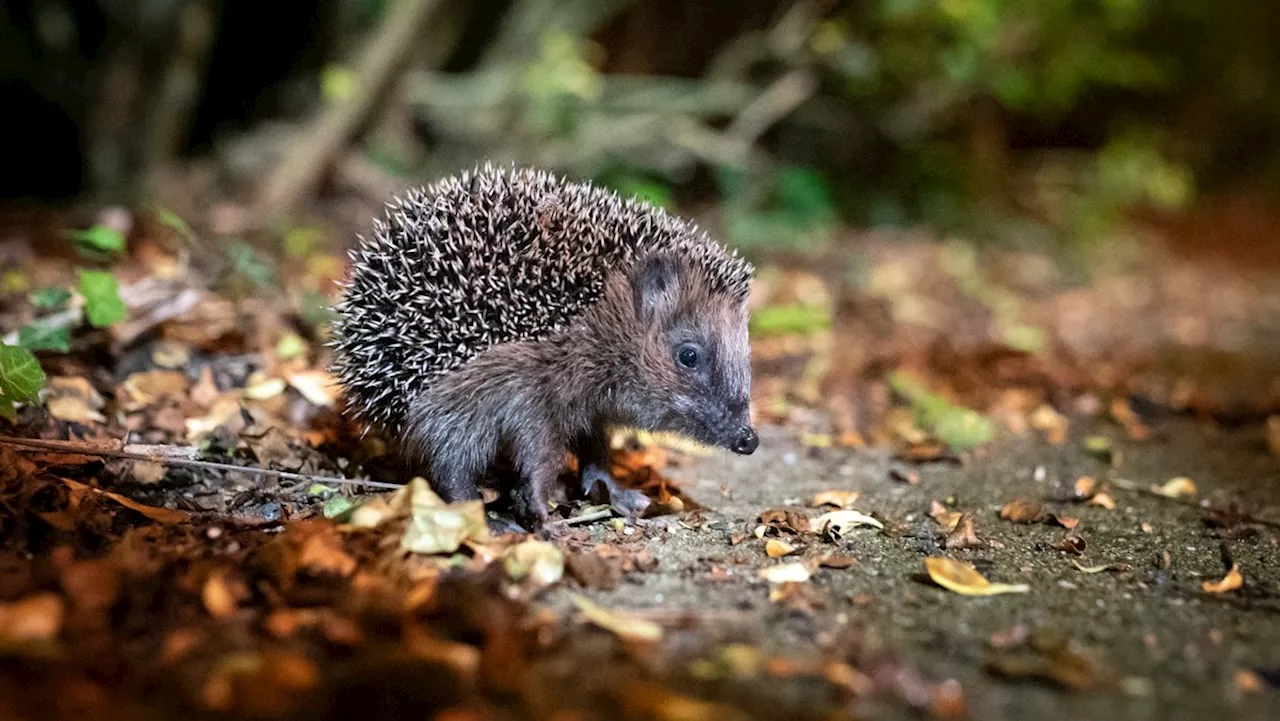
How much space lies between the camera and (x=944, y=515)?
175 inches

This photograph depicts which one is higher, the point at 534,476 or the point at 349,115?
the point at 349,115

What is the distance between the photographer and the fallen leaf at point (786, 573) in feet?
11.4

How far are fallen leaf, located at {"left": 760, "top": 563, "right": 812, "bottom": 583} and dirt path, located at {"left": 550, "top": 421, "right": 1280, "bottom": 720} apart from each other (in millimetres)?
46

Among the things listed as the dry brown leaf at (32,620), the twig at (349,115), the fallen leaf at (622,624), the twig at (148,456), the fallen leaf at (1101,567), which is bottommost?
the fallen leaf at (1101,567)

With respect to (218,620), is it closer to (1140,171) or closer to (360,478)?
(360,478)

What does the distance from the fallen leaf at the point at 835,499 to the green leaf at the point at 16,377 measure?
10.9ft

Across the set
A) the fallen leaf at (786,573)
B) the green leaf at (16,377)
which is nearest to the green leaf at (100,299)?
the green leaf at (16,377)

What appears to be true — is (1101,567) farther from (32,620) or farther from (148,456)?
(148,456)

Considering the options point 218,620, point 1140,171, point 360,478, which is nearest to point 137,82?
point 360,478

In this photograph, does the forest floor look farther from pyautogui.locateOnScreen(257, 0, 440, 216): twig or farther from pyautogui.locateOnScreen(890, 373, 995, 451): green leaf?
pyautogui.locateOnScreen(257, 0, 440, 216): twig

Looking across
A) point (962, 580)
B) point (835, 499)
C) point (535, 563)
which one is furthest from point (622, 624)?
point (835, 499)

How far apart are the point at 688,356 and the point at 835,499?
957 millimetres

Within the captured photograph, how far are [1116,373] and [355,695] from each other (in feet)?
23.4

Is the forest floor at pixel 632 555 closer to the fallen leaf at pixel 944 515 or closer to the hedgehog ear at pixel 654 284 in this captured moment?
the fallen leaf at pixel 944 515
